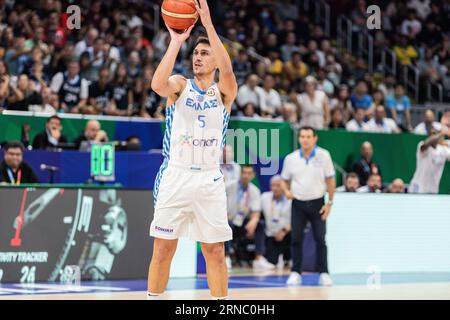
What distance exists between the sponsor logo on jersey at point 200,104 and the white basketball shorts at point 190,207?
0.56 m

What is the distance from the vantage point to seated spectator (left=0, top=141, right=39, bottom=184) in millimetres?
13367

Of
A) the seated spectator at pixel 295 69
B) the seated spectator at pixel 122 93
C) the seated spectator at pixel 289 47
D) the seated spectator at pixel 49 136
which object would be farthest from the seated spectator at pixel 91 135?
the seated spectator at pixel 289 47

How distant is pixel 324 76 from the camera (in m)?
23.2

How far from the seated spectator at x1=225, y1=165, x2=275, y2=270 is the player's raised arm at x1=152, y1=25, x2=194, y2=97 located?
861 cm

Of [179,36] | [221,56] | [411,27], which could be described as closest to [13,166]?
[179,36]

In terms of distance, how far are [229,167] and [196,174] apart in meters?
8.48

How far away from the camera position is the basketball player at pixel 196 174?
8.41m

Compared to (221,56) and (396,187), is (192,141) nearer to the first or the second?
(221,56)

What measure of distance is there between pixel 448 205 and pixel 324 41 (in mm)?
9785

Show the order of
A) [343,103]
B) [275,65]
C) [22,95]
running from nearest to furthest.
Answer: [22,95] < [343,103] < [275,65]

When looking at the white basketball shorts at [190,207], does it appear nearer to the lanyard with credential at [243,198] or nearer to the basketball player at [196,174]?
the basketball player at [196,174]

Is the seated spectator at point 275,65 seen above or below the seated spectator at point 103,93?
above

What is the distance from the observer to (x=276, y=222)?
56.5ft

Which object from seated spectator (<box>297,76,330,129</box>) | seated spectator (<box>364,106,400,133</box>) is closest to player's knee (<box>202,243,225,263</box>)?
seated spectator (<box>297,76,330,129</box>)
